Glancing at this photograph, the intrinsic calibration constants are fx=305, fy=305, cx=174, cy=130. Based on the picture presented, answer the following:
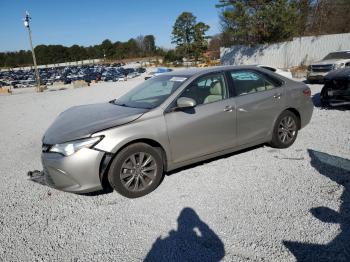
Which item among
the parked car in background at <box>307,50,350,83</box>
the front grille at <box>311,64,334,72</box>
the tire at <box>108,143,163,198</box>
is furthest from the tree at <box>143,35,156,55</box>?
the tire at <box>108,143,163,198</box>

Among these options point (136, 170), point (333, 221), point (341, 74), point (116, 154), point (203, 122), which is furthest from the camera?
point (341, 74)

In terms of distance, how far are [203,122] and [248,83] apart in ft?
3.85

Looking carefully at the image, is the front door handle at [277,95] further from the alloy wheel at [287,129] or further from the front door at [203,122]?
the front door at [203,122]

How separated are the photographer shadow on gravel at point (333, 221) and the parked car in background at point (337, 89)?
11.9 ft

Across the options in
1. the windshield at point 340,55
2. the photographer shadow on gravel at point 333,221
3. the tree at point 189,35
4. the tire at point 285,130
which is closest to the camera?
the photographer shadow on gravel at point 333,221

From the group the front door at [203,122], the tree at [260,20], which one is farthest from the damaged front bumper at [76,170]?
the tree at [260,20]

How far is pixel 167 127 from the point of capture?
3.94 metres

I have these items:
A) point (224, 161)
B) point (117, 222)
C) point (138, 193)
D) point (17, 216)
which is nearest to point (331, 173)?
point (224, 161)

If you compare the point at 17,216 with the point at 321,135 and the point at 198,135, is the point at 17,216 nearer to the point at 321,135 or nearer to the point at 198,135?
the point at 198,135

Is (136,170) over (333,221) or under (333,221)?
over

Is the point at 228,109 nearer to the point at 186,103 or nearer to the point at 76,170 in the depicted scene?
the point at 186,103

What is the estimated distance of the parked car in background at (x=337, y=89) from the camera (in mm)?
7520

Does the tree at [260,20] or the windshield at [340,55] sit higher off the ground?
the tree at [260,20]

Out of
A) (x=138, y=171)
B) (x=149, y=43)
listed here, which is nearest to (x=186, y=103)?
(x=138, y=171)
